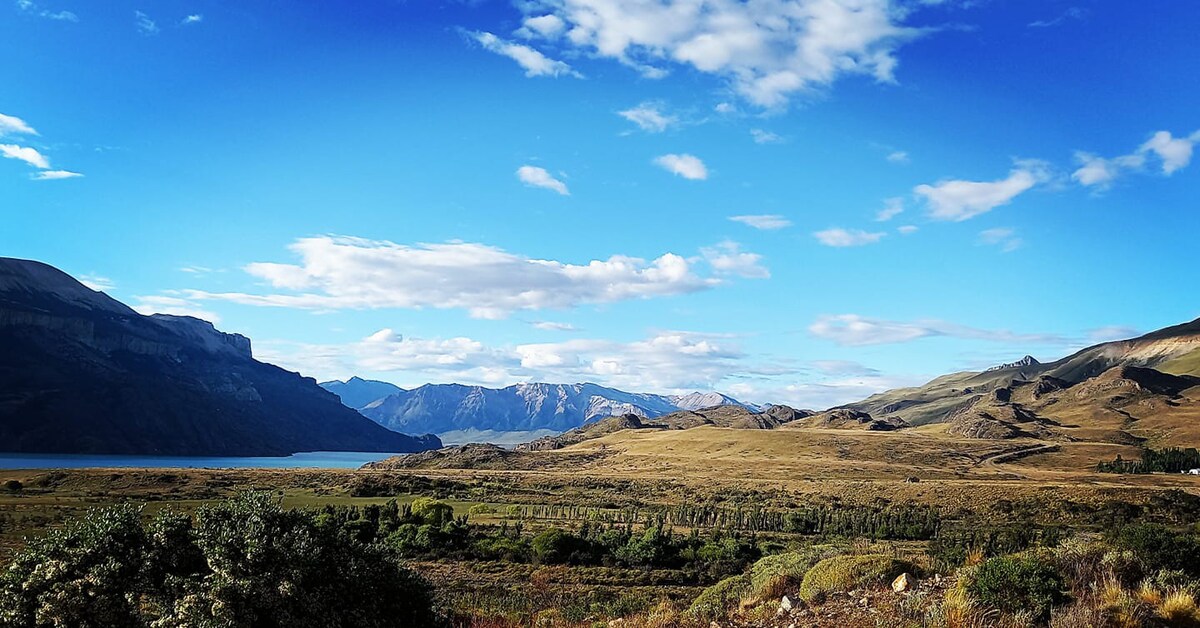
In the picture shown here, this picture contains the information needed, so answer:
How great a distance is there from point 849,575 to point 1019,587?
4066 mm

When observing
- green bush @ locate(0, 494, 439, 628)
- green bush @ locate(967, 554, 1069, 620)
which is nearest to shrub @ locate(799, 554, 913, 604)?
green bush @ locate(967, 554, 1069, 620)

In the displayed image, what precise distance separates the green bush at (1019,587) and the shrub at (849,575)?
121 inches

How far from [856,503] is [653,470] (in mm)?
61399

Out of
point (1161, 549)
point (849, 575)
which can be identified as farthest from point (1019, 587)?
point (1161, 549)

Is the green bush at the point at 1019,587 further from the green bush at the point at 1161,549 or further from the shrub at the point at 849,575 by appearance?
the green bush at the point at 1161,549

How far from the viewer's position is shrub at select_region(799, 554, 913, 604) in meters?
14.2

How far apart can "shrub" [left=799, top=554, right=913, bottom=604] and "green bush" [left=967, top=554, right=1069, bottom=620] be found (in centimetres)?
307

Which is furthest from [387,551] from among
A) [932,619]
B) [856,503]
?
[856,503]

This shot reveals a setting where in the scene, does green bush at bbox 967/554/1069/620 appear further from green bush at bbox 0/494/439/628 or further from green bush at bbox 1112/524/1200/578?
green bush at bbox 0/494/439/628

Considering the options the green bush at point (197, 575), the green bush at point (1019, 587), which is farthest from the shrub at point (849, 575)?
the green bush at point (197, 575)

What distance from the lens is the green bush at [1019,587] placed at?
35.3 ft

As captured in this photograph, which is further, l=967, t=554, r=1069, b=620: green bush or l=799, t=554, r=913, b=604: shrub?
l=799, t=554, r=913, b=604: shrub

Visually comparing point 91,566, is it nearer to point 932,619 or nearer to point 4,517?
point 932,619

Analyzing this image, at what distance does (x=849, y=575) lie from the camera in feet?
48.4
